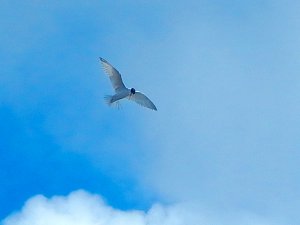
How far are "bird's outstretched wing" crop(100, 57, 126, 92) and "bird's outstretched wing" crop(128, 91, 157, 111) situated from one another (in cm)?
192

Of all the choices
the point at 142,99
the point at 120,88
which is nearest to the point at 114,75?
the point at 120,88

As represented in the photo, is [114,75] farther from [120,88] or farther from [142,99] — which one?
[142,99]

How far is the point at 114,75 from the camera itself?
69.1 m

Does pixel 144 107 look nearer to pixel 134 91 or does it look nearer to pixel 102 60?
pixel 134 91

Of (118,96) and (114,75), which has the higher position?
(114,75)

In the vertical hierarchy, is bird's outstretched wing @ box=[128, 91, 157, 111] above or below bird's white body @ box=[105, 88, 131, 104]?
above

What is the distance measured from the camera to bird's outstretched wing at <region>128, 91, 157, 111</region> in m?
68.8

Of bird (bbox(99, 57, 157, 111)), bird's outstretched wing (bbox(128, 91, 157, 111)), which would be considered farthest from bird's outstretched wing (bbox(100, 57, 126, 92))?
bird's outstretched wing (bbox(128, 91, 157, 111))

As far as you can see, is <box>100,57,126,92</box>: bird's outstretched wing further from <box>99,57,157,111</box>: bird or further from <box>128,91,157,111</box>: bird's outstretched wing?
<box>128,91,157,111</box>: bird's outstretched wing

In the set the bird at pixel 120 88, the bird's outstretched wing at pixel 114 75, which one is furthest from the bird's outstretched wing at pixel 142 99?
the bird's outstretched wing at pixel 114 75

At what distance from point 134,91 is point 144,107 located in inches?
113

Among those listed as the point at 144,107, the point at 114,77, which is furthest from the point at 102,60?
the point at 144,107

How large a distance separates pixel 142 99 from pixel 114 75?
4748 mm

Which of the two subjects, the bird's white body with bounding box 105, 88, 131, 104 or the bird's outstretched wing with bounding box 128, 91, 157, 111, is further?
the bird's outstretched wing with bounding box 128, 91, 157, 111
